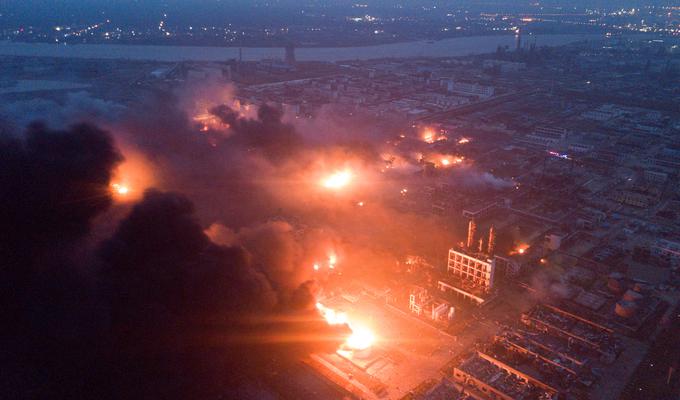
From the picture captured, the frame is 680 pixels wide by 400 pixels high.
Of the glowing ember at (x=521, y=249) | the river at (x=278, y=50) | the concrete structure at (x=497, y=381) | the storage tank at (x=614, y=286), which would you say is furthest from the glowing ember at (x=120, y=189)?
the river at (x=278, y=50)

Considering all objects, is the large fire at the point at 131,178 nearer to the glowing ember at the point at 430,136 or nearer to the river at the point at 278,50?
the glowing ember at the point at 430,136

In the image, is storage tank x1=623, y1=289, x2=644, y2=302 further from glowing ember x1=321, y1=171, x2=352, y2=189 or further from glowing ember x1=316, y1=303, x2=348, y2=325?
glowing ember x1=321, y1=171, x2=352, y2=189

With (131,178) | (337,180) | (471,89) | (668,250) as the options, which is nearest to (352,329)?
(131,178)

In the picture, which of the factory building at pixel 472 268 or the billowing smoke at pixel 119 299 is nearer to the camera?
the billowing smoke at pixel 119 299

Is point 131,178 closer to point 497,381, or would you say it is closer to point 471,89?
point 497,381

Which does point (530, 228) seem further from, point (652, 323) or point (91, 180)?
point (91, 180)

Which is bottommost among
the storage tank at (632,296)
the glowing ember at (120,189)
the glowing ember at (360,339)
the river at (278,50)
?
the glowing ember at (360,339)

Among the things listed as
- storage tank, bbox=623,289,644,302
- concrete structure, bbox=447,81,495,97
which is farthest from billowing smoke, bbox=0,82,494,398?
concrete structure, bbox=447,81,495,97
